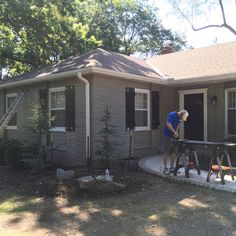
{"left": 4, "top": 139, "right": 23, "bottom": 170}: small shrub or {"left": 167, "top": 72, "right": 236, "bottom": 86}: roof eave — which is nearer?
{"left": 4, "top": 139, "right": 23, "bottom": 170}: small shrub

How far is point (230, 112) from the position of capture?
1130 centimetres

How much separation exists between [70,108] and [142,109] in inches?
106

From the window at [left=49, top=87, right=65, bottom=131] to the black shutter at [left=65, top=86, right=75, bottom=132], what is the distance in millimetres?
416

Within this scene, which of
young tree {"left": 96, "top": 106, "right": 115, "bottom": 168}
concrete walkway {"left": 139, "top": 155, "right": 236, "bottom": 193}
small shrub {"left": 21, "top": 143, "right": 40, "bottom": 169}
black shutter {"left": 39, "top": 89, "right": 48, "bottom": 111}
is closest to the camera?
concrete walkway {"left": 139, "top": 155, "right": 236, "bottom": 193}

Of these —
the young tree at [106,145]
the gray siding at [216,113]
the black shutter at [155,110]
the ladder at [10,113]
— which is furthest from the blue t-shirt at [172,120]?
the ladder at [10,113]

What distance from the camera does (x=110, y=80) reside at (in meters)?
10.1

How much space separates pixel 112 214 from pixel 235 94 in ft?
24.6

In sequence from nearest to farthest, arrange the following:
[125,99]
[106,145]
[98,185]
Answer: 1. [98,185]
2. [106,145]
3. [125,99]

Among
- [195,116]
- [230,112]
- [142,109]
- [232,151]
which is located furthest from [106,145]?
[230,112]

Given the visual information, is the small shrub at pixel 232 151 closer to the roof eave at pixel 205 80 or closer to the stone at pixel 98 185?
the roof eave at pixel 205 80

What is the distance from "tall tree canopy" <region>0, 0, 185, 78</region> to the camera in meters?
17.0

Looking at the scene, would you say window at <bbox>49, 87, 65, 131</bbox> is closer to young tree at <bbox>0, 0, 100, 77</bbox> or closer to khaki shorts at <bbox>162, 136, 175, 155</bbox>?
khaki shorts at <bbox>162, 136, 175, 155</bbox>

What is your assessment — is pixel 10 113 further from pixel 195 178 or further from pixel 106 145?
pixel 195 178

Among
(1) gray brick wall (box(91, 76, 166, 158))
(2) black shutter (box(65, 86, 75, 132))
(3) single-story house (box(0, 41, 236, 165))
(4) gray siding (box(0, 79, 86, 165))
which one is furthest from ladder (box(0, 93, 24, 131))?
(1) gray brick wall (box(91, 76, 166, 158))
